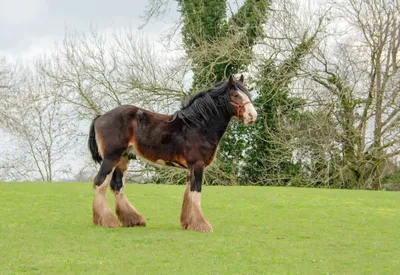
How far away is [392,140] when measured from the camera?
78.3ft

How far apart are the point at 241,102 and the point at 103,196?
2.59m

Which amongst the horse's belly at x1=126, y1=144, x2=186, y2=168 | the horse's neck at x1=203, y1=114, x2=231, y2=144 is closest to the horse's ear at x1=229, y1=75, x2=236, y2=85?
the horse's neck at x1=203, y1=114, x2=231, y2=144

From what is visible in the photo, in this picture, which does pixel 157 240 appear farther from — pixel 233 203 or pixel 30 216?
pixel 233 203

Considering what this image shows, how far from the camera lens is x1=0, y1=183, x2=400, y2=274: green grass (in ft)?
20.4

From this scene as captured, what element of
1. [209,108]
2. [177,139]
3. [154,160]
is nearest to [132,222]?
[154,160]

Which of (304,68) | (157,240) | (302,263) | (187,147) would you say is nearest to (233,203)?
(187,147)

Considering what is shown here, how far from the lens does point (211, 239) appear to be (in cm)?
774

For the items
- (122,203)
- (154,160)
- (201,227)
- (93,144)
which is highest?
(93,144)

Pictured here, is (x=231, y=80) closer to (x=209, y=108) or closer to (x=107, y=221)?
(x=209, y=108)

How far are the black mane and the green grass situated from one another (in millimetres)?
1717

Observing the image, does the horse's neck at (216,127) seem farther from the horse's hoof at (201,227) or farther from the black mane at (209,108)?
the horse's hoof at (201,227)

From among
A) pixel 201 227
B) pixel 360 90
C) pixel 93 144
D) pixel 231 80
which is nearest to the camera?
pixel 201 227

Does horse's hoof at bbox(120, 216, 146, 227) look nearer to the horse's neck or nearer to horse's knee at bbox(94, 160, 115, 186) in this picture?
horse's knee at bbox(94, 160, 115, 186)

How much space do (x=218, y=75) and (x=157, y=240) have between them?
754 inches
